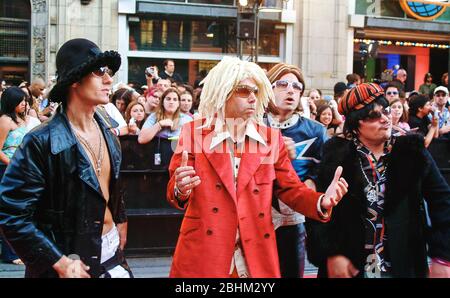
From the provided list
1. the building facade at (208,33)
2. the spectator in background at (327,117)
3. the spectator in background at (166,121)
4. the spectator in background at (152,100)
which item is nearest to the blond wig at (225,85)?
the spectator in background at (166,121)

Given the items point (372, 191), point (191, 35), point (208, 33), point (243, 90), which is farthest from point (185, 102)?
point (208, 33)

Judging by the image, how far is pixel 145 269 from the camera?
7.37 meters

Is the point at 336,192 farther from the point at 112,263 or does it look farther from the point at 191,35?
the point at 191,35

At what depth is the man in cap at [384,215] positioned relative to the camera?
3811mm

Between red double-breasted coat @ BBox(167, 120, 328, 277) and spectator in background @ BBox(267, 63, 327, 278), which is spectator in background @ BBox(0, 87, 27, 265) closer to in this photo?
spectator in background @ BBox(267, 63, 327, 278)

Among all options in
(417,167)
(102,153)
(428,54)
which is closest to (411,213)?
(417,167)

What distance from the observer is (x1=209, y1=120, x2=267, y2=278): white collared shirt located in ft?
12.0

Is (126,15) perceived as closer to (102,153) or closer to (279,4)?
(279,4)

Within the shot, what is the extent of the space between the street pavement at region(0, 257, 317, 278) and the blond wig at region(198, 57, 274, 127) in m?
3.50

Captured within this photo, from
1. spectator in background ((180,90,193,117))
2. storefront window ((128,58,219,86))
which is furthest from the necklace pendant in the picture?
storefront window ((128,58,219,86))

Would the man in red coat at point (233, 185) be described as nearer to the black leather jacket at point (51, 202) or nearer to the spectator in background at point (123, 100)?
the black leather jacket at point (51, 202)

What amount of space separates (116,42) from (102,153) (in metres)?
14.9

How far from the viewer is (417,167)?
12.7 feet

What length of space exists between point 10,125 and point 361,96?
5116mm
